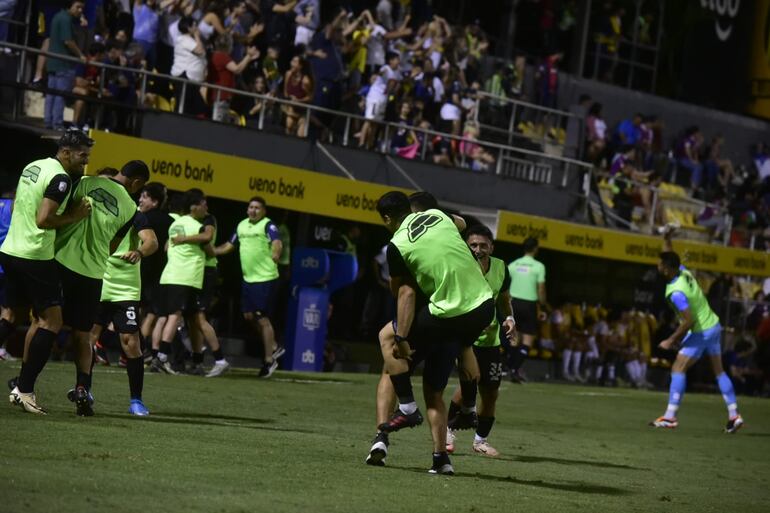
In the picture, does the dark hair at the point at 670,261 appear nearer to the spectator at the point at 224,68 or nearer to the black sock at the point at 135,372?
the black sock at the point at 135,372

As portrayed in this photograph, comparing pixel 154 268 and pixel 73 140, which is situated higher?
pixel 73 140

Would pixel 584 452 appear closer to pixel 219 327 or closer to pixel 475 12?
pixel 219 327

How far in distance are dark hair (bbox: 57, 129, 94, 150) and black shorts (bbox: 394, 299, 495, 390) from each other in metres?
2.89

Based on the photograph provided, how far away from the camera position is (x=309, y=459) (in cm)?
1034

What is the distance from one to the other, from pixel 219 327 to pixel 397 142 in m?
4.45

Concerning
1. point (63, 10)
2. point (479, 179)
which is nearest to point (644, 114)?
point (479, 179)

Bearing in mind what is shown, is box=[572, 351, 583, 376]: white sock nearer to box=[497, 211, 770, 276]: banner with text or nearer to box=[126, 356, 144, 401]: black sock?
box=[497, 211, 770, 276]: banner with text

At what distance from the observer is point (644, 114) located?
34.9m

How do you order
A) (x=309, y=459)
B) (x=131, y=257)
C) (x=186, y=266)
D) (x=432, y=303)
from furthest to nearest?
(x=186, y=266)
(x=131, y=257)
(x=309, y=459)
(x=432, y=303)

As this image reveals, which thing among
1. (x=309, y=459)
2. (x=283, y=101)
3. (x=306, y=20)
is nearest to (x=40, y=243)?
(x=309, y=459)

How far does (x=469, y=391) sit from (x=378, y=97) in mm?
13636

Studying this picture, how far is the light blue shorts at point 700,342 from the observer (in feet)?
60.1

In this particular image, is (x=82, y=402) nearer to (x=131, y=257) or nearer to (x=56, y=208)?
(x=131, y=257)

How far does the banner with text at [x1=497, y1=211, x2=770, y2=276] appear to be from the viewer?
25312 mm
